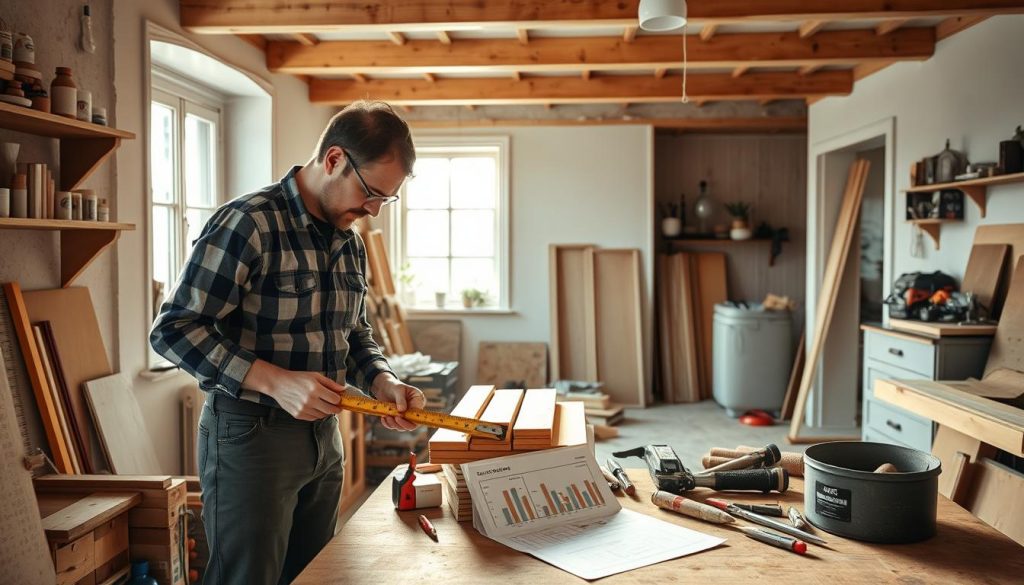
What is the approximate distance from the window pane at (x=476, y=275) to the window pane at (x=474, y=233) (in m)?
0.07

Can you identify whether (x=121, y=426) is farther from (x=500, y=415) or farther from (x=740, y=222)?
(x=740, y=222)

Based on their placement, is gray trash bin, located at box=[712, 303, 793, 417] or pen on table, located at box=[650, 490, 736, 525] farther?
gray trash bin, located at box=[712, 303, 793, 417]

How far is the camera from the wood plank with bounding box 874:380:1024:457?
111 inches

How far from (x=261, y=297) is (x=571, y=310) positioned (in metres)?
5.47

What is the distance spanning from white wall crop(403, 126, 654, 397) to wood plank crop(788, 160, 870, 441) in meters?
1.44

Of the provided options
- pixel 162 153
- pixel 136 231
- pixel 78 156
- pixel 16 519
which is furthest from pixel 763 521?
pixel 162 153

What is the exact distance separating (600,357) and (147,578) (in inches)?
193

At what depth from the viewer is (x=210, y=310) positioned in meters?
1.67

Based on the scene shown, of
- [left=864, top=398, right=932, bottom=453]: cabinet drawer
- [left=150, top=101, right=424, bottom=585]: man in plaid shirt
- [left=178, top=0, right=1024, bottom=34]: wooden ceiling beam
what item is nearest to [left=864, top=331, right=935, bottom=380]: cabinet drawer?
[left=864, top=398, right=932, bottom=453]: cabinet drawer

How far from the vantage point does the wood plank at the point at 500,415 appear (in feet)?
5.83

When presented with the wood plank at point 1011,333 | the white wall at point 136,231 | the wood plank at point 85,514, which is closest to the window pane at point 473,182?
the white wall at point 136,231

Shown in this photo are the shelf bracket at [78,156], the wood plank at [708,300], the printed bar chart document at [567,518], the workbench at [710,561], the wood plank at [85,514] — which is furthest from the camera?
the wood plank at [708,300]

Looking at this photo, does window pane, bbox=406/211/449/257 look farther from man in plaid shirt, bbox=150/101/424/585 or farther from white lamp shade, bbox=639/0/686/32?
man in plaid shirt, bbox=150/101/424/585

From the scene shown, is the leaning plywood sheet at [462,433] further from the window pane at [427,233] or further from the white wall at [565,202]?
the window pane at [427,233]
